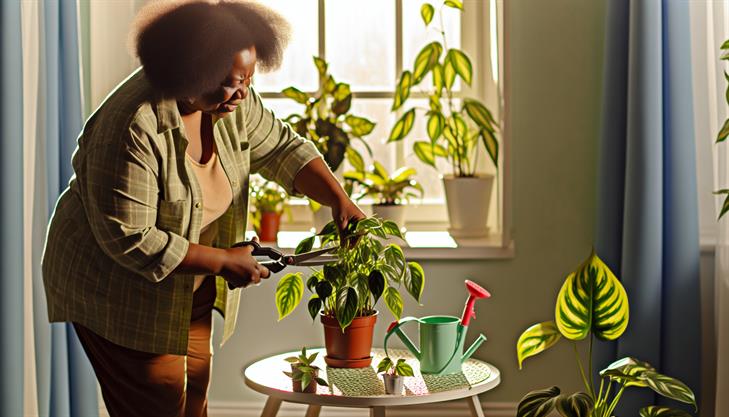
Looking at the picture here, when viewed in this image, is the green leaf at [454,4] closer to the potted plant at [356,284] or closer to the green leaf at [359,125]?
the green leaf at [359,125]

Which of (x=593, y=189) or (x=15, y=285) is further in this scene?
(x=593, y=189)

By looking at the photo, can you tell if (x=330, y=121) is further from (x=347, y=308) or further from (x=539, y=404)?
(x=539, y=404)

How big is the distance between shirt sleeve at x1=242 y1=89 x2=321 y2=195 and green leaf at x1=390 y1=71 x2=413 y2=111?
71 centimetres

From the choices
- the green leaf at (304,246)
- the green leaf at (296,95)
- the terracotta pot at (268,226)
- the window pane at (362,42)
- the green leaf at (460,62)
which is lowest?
the green leaf at (304,246)

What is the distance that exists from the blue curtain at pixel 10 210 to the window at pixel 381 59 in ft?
2.91

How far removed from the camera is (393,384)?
1984 mm

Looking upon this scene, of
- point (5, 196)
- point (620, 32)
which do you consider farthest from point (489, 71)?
point (5, 196)

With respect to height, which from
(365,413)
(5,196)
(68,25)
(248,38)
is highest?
(68,25)

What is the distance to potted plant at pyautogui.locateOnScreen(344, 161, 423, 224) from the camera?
9.16 ft

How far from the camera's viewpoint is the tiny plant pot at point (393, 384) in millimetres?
1981

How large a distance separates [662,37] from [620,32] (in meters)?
0.11

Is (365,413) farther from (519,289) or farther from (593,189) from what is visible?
(593,189)

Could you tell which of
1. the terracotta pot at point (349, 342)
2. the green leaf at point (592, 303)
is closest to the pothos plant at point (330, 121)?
the terracotta pot at point (349, 342)

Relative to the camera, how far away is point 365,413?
9.21 feet
